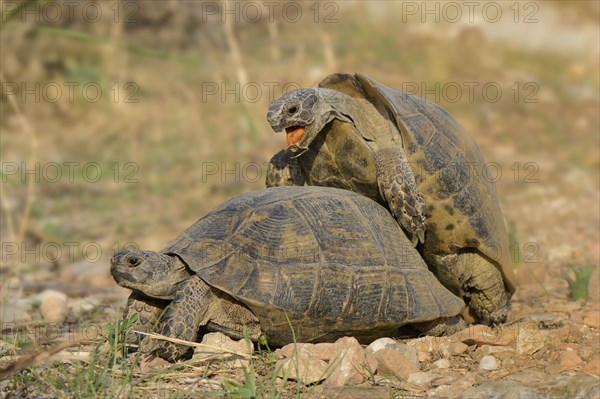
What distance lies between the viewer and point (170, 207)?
10.1 metres

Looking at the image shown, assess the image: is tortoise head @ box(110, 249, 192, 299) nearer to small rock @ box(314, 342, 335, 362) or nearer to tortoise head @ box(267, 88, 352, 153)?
small rock @ box(314, 342, 335, 362)

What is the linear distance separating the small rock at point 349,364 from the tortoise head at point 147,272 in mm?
Result: 956

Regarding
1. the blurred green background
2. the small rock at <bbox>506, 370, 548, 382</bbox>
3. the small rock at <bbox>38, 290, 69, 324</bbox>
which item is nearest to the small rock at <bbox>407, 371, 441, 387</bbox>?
the small rock at <bbox>506, 370, 548, 382</bbox>

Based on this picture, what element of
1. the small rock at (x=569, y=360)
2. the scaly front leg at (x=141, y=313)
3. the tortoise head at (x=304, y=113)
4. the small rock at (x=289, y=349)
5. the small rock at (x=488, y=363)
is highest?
the tortoise head at (x=304, y=113)

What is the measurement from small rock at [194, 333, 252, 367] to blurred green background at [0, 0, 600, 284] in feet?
12.2

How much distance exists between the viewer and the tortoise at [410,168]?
4826 mm

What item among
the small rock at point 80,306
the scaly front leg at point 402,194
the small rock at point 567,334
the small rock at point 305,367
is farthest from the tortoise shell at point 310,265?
the small rock at point 80,306

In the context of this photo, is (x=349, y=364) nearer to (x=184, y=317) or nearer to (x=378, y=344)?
(x=378, y=344)

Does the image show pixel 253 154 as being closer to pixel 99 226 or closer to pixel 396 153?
pixel 99 226

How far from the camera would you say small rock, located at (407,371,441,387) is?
4.03m

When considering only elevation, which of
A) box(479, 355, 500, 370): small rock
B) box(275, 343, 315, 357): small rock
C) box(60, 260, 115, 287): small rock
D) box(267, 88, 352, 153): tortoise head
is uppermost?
box(267, 88, 352, 153): tortoise head

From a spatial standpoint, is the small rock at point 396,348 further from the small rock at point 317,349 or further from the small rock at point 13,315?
the small rock at point 13,315

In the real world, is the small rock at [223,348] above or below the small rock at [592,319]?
above

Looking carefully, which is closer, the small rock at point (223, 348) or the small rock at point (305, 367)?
the small rock at point (305, 367)
